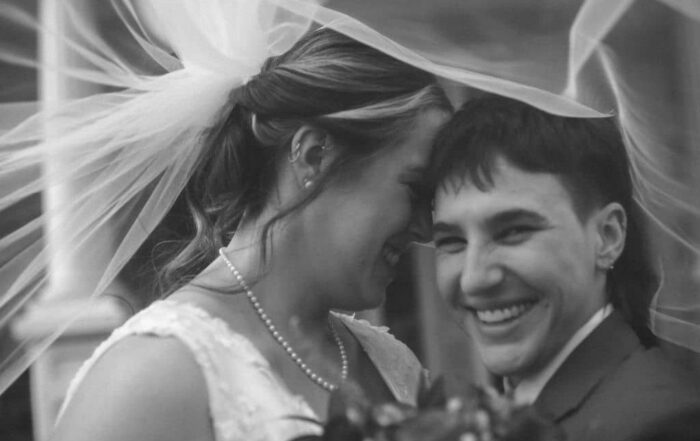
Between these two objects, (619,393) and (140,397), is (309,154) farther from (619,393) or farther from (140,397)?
(619,393)

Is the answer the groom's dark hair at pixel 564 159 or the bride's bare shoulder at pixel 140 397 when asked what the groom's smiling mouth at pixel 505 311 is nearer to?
the groom's dark hair at pixel 564 159

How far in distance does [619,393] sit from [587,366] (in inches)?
4.5

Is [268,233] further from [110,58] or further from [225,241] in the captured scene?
[110,58]

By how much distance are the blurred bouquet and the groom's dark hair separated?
53 centimetres

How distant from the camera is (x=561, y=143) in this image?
6.49 feet

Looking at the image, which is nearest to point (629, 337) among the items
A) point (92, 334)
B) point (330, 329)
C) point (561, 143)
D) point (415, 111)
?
point (561, 143)

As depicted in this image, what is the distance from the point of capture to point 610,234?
6.60ft

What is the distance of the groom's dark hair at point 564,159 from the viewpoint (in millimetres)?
1965

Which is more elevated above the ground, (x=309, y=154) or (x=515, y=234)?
(x=309, y=154)

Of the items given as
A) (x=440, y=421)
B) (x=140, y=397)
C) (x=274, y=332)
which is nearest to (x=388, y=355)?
(x=274, y=332)

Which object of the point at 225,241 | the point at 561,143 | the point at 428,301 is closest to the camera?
the point at 561,143

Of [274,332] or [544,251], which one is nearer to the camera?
[544,251]

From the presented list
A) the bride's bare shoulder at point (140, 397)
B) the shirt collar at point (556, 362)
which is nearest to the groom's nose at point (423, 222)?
the shirt collar at point (556, 362)

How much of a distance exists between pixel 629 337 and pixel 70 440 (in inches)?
34.8
